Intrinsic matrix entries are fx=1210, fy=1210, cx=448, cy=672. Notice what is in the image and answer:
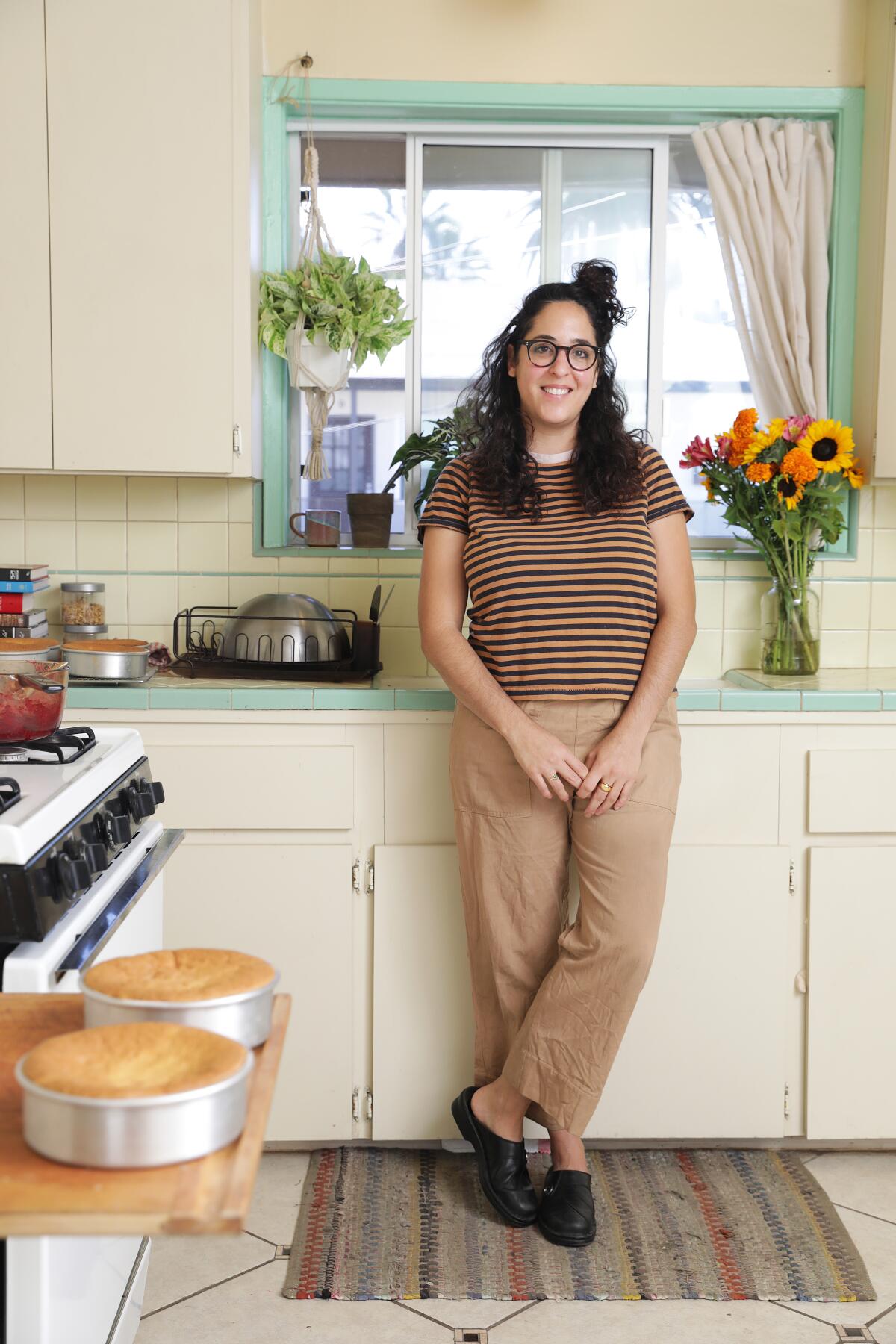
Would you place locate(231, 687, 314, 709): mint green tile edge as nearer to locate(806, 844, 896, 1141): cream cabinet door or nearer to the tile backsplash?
the tile backsplash

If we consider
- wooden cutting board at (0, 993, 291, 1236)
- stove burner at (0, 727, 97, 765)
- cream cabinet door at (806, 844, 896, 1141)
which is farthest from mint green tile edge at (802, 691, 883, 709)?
wooden cutting board at (0, 993, 291, 1236)

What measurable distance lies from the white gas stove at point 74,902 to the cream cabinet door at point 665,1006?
29.9 inches

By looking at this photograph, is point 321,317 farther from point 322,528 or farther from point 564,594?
point 564,594

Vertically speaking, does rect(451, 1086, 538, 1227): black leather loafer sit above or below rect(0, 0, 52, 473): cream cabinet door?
below

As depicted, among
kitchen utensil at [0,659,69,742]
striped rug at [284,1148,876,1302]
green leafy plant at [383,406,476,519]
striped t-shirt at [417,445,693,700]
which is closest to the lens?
kitchen utensil at [0,659,69,742]

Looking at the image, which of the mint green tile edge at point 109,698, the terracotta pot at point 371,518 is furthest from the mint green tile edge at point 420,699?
the terracotta pot at point 371,518

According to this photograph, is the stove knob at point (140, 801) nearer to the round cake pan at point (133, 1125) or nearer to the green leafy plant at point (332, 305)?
the round cake pan at point (133, 1125)

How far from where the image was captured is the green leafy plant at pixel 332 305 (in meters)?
2.79

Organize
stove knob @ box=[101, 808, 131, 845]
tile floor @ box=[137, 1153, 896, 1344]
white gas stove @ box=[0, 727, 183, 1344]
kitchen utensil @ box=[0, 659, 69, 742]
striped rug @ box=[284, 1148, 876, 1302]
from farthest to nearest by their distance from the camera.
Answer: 1. striped rug @ box=[284, 1148, 876, 1302]
2. tile floor @ box=[137, 1153, 896, 1344]
3. kitchen utensil @ box=[0, 659, 69, 742]
4. stove knob @ box=[101, 808, 131, 845]
5. white gas stove @ box=[0, 727, 183, 1344]

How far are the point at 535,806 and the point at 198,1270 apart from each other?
100cm

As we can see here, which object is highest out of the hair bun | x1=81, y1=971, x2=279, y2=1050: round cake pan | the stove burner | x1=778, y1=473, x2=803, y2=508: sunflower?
the hair bun

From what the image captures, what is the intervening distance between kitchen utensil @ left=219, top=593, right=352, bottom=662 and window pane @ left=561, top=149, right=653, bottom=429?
3.21 feet

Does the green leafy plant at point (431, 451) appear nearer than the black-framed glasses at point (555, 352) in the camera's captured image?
No

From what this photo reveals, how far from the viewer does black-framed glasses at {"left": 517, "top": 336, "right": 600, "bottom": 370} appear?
2.19 meters
